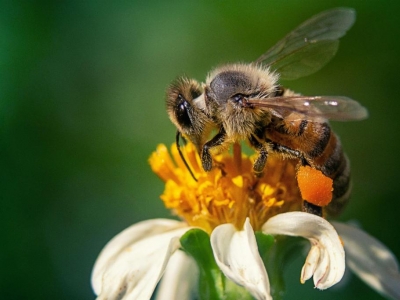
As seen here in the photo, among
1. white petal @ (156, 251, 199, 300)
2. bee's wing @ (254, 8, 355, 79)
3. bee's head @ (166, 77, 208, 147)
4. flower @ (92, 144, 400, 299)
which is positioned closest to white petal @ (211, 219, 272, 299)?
flower @ (92, 144, 400, 299)

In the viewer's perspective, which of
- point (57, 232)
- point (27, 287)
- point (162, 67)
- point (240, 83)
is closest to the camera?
point (240, 83)

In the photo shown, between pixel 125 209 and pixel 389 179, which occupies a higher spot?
pixel 125 209

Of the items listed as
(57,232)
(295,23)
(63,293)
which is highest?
(295,23)

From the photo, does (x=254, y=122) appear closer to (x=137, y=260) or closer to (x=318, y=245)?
(x=318, y=245)

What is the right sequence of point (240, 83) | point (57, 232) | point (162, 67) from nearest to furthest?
point (240, 83)
point (57, 232)
point (162, 67)

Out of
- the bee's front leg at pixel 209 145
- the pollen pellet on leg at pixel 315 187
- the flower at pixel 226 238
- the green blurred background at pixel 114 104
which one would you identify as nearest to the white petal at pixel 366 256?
the flower at pixel 226 238

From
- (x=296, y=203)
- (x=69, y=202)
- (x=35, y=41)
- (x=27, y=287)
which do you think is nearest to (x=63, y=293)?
(x=27, y=287)

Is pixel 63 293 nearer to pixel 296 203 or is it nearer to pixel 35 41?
pixel 35 41

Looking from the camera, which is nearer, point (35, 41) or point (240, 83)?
point (240, 83)
